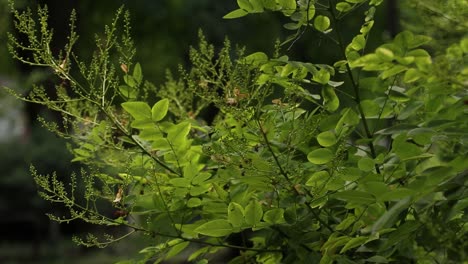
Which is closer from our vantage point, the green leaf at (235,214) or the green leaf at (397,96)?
the green leaf at (235,214)

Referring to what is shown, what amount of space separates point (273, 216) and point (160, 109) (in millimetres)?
449

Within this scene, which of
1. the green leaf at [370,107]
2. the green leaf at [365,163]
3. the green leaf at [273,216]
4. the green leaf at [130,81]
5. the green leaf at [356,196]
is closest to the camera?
the green leaf at [356,196]

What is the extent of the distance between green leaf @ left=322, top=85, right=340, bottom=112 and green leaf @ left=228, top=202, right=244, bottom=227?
44 centimetres

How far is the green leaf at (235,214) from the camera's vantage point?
212cm

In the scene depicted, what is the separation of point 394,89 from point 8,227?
16891mm

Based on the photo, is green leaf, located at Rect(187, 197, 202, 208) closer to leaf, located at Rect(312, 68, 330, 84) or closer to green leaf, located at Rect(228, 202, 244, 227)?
green leaf, located at Rect(228, 202, 244, 227)

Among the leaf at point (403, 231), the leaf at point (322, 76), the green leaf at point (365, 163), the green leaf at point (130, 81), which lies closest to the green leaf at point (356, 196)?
the leaf at point (403, 231)

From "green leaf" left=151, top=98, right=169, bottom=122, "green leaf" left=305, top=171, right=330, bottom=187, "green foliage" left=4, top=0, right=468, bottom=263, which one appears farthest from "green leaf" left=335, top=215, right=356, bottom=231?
"green leaf" left=151, top=98, right=169, bottom=122

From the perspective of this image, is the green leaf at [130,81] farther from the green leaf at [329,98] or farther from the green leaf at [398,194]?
the green leaf at [398,194]

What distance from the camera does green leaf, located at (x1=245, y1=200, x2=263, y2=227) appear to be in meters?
2.13

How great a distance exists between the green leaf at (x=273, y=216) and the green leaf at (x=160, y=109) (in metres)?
0.41

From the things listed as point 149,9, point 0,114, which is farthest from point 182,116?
point 149,9

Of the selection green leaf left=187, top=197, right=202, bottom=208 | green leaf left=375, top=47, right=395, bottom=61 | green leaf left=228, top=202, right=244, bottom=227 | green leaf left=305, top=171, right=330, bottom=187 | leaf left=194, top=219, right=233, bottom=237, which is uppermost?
green leaf left=375, top=47, right=395, bottom=61

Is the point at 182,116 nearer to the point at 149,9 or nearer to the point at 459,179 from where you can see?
the point at 459,179
